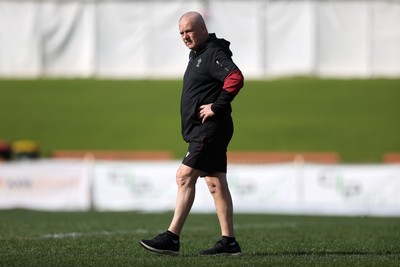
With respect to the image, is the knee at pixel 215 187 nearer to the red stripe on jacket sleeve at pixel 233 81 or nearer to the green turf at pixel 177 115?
the red stripe on jacket sleeve at pixel 233 81

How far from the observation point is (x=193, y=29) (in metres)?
7.80

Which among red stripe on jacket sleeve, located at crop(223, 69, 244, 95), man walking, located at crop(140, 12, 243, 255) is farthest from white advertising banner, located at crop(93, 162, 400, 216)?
red stripe on jacket sleeve, located at crop(223, 69, 244, 95)

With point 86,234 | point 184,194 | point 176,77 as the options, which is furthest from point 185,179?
point 176,77

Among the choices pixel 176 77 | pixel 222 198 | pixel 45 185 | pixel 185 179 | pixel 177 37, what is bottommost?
pixel 45 185

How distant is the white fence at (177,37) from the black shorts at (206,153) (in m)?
26.3

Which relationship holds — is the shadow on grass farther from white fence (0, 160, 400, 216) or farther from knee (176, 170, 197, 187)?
white fence (0, 160, 400, 216)

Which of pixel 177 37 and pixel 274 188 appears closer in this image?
pixel 274 188

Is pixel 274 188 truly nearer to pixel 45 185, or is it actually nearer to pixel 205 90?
pixel 45 185

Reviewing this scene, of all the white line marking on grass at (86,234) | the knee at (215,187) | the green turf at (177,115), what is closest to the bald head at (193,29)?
the knee at (215,187)

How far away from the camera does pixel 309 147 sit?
94.7 feet

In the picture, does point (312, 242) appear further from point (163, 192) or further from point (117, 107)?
point (117, 107)

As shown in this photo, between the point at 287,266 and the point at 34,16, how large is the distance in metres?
28.5

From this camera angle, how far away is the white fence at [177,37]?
34.2 meters

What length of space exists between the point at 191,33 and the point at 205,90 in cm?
49
